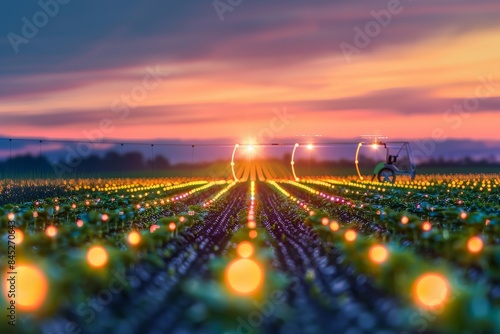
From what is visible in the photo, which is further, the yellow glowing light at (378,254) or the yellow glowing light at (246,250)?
the yellow glowing light at (246,250)

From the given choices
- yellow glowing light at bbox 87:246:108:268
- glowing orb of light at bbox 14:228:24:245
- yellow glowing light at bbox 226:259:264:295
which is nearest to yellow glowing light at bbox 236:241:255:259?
yellow glowing light at bbox 87:246:108:268

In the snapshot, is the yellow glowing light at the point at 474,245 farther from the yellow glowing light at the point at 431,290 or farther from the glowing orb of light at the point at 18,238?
the glowing orb of light at the point at 18,238

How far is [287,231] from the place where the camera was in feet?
62.0

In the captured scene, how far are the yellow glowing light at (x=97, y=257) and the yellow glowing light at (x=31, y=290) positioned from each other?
1.05 meters

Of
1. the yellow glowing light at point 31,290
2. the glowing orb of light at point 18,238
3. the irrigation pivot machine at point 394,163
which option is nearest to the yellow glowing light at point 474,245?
the yellow glowing light at point 31,290

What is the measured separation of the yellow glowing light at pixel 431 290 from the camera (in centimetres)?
777

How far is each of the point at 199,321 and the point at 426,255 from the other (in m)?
6.54

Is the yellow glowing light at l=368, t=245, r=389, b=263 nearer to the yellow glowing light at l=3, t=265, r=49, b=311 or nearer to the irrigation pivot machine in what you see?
the yellow glowing light at l=3, t=265, r=49, b=311

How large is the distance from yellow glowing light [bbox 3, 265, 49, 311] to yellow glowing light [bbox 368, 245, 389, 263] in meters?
4.05

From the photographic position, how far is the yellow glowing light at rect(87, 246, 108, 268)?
950 centimetres

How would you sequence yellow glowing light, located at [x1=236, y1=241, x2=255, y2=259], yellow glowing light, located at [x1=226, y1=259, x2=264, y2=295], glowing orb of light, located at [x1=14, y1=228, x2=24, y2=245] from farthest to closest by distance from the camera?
glowing orb of light, located at [x1=14, y1=228, x2=24, y2=245] → yellow glowing light, located at [x1=236, y1=241, x2=255, y2=259] → yellow glowing light, located at [x1=226, y1=259, x2=264, y2=295]

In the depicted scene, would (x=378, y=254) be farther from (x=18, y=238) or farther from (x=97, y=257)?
(x=18, y=238)

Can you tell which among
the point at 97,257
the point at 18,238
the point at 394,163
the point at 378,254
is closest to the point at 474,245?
the point at 378,254

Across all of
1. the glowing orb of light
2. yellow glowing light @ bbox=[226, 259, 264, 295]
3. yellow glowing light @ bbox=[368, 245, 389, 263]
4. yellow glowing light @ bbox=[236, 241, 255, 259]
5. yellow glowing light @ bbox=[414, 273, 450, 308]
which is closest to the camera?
yellow glowing light @ bbox=[414, 273, 450, 308]
